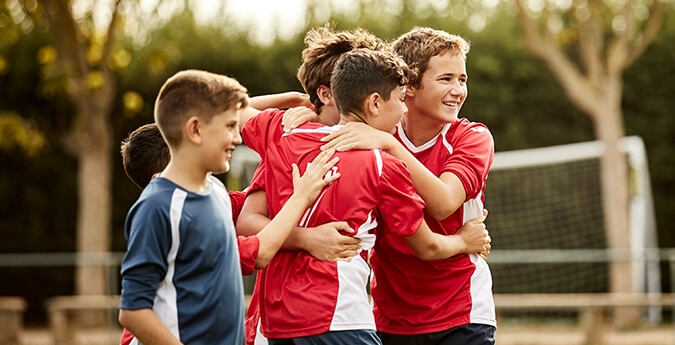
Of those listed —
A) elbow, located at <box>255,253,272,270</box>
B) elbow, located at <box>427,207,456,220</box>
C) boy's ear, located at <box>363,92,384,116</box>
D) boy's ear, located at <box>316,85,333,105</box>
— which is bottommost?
elbow, located at <box>255,253,272,270</box>

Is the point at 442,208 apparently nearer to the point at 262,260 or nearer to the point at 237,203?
the point at 262,260

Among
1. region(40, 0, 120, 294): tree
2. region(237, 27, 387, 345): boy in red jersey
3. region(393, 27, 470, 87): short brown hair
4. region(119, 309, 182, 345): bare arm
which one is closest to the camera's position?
region(119, 309, 182, 345): bare arm

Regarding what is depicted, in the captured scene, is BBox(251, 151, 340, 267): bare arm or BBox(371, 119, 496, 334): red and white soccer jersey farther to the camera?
BBox(371, 119, 496, 334): red and white soccer jersey

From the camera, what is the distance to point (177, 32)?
1395cm

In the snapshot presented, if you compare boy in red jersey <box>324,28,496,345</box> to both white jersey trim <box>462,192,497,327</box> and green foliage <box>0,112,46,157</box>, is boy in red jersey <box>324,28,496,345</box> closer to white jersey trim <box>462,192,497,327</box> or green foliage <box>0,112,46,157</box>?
white jersey trim <box>462,192,497,327</box>

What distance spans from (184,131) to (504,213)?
33.9 feet

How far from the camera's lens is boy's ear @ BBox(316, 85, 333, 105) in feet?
10.8

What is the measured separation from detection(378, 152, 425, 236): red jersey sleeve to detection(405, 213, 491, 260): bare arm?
10cm

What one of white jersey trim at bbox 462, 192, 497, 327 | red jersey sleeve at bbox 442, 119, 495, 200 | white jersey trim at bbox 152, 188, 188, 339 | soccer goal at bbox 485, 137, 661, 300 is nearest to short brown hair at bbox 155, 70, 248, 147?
white jersey trim at bbox 152, 188, 188, 339

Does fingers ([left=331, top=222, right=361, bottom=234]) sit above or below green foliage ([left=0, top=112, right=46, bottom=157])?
below

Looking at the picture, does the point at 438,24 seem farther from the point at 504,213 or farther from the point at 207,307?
the point at 207,307

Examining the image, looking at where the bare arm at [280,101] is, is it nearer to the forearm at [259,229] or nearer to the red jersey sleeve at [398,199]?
the forearm at [259,229]

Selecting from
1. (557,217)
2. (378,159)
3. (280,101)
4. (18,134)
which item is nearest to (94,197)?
(18,134)

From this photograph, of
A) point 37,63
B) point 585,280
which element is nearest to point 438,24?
point 585,280
